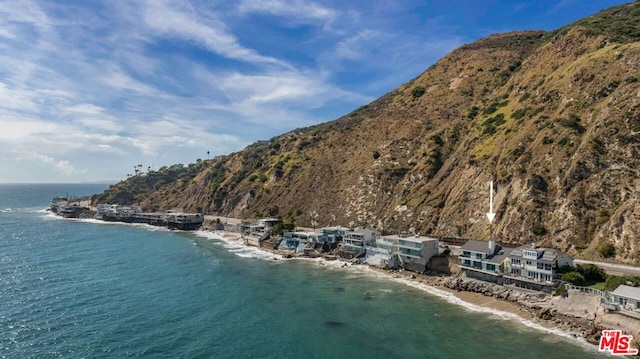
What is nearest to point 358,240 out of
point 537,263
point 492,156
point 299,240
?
point 299,240

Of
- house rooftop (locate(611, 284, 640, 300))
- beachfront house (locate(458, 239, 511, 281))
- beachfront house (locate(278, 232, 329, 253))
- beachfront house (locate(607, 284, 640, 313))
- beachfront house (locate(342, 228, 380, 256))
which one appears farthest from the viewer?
→ beachfront house (locate(278, 232, 329, 253))

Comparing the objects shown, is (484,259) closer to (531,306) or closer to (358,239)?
(531,306)

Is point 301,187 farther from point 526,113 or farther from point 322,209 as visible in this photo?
point 526,113

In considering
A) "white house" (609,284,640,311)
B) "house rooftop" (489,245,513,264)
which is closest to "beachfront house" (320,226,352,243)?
"house rooftop" (489,245,513,264)

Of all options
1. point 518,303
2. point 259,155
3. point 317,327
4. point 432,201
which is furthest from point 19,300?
point 259,155

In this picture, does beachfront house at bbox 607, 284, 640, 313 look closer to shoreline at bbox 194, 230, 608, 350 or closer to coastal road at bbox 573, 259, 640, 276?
shoreline at bbox 194, 230, 608, 350

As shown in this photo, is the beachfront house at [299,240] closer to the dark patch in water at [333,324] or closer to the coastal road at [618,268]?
the dark patch in water at [333,324]
